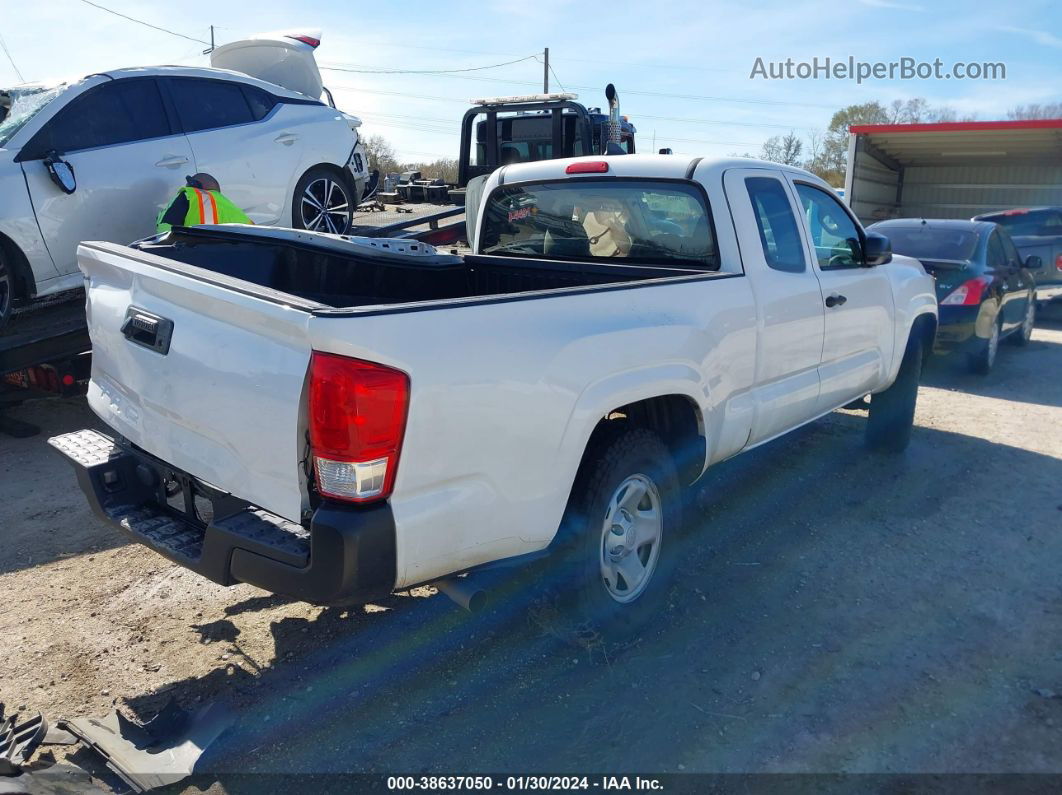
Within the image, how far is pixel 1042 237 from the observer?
514 inches

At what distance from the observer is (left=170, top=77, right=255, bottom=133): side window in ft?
23.7

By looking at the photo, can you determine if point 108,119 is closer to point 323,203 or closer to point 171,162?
point 171,162

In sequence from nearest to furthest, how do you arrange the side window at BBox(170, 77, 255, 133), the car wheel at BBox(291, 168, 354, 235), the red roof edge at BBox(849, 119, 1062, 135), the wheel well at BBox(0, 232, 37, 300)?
the wheel well at BBox(0, 232, 37, 300) → the side window at BBox(170, 77, 255, 133) → the car wheel at BBox(291, 168, 354, 235) → the red roof edge at BBox(849, 119, 1062, 135)

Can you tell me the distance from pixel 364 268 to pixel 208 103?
410 cm

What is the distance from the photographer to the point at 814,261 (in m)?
4.69

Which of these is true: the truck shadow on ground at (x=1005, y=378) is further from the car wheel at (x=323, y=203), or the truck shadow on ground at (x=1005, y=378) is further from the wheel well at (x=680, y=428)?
the car wheel at (x=323, y=203)

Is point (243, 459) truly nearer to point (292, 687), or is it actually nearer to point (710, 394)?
point (292, 687)

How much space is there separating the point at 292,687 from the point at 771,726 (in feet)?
6.06

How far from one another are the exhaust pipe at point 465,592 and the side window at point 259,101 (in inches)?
248

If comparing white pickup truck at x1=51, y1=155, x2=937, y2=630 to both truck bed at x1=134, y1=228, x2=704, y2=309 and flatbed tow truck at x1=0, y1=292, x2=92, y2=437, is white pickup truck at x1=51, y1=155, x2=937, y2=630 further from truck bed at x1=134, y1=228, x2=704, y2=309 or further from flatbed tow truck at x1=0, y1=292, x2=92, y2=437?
flatbed tow truck at x1=0, y1=292, x2=92, y2=437

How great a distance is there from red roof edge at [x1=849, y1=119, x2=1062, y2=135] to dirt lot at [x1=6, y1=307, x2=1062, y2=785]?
1103 cm

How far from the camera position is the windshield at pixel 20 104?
630 cm

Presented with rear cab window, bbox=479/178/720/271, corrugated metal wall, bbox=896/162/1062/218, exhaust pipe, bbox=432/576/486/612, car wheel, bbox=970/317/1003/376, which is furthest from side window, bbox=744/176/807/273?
corrugated metal wall, bbox=896/162/1062/218

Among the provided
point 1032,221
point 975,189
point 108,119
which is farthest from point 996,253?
point 975,189
